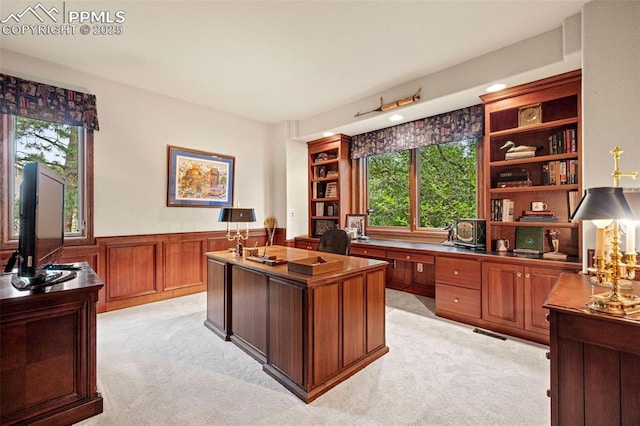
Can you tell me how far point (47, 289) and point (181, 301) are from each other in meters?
2.41

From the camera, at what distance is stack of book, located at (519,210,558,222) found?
2.85 m

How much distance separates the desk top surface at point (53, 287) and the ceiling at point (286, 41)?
6.57ft

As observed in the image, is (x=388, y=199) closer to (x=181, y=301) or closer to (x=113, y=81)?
(x=181, y=301)

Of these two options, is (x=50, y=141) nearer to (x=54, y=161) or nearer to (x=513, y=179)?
(x=54, y=161)

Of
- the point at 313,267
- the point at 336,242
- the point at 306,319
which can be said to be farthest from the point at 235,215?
the point at 306,319

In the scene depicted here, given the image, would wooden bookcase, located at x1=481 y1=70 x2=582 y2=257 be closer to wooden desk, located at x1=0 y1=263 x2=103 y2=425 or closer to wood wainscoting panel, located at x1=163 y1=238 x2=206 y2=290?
wooden desk, located at x1=0 y1=263 x2=103 y2=425

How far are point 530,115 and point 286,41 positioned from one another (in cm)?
252

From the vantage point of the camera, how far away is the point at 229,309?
2654 mm

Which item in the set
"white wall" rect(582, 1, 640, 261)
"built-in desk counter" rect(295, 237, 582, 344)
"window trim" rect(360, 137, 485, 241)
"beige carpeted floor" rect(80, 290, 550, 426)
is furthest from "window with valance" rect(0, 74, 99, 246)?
"white wall" rect(582, 1, 640, 261)

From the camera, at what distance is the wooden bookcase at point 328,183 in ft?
15.8

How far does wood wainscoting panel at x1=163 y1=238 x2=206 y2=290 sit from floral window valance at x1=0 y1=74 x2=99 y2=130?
1.74m

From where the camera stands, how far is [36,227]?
1.53 m

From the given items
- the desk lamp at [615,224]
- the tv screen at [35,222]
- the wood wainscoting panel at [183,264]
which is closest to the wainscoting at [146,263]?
the wood wainscoting panel at [183,264]

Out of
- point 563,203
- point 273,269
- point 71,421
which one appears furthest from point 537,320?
point 71,421
